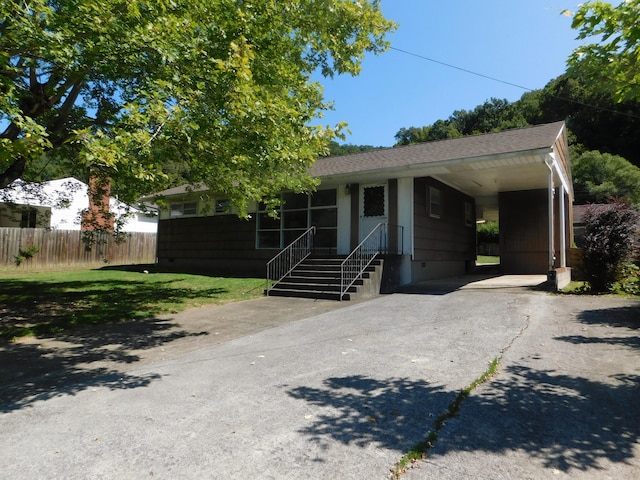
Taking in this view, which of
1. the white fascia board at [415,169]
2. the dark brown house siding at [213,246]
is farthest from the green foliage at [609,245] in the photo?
the dark brown house siding at [213,246]

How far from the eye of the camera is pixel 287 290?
1047cm

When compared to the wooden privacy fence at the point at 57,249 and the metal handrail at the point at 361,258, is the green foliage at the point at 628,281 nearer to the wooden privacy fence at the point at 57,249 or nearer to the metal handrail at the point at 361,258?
the metal handrail at the point at 361,258

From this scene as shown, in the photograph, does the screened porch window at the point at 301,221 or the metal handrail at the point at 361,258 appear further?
the screened porch window at the point at 301,221

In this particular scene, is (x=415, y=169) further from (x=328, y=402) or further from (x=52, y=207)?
(x=52, y=207)

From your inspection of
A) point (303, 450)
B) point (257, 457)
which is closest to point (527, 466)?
point (303, 450)

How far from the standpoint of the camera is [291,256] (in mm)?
12430

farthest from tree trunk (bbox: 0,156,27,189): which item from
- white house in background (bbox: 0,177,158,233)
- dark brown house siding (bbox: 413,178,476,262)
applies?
dark brown house siding (bbox: 413,178,476,262)

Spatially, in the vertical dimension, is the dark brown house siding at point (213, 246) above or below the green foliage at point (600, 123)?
below

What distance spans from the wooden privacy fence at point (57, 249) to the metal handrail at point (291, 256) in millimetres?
10034

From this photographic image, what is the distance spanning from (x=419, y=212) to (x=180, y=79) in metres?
→ 8.76

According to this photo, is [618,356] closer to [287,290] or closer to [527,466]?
[527,466]

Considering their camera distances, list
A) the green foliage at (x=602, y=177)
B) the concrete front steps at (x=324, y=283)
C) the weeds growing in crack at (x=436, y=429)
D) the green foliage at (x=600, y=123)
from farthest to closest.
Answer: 1. the green foliage at (x=600, y=123)
2. the green foliage at (x=602, y=177)
3. the concrete front steps at (x=324, y=283)
4. the weeds growing in crack at (x=436, y=429)

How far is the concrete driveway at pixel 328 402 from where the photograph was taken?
251cm

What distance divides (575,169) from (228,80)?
36.5m
